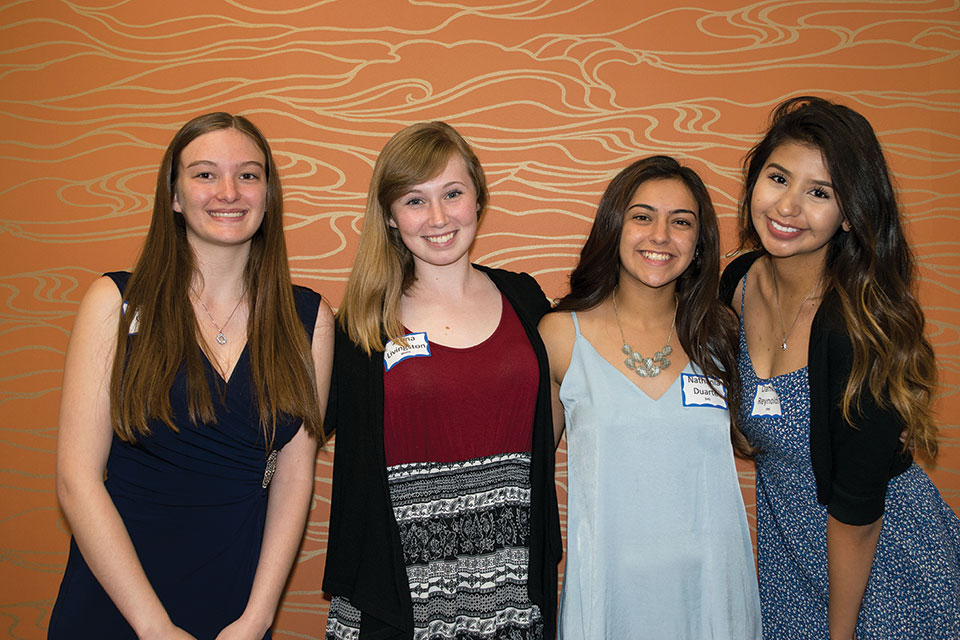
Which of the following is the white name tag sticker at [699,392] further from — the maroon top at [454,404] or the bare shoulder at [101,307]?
the bare shoulder at [101,307]

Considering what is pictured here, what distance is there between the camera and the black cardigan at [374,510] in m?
1.97

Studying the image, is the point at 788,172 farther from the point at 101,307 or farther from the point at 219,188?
the point at 101,307

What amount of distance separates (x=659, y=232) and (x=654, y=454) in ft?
2.28

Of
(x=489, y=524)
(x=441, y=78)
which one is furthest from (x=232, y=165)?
(x=489, y=524)

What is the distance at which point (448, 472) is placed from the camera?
2.02 m

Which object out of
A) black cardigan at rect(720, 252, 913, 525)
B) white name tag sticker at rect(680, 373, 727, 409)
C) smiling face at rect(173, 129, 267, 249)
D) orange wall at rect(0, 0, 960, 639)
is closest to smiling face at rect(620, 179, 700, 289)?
white name tag sticker at rect(680, 373, 727, 409)

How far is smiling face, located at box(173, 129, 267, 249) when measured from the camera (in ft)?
6.15

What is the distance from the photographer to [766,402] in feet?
6.74

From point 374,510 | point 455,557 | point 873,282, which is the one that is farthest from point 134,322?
point 873,282

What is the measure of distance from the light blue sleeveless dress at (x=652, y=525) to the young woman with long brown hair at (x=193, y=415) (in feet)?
2.92

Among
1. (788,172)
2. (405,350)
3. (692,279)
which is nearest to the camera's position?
(788,172)

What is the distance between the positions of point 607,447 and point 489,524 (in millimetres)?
438

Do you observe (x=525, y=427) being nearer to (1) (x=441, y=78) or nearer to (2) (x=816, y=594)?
(2) (x=816, y=594)

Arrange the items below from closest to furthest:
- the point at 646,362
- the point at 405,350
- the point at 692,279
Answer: the point at 405,350
the point at 646,362
the point at 692,279
